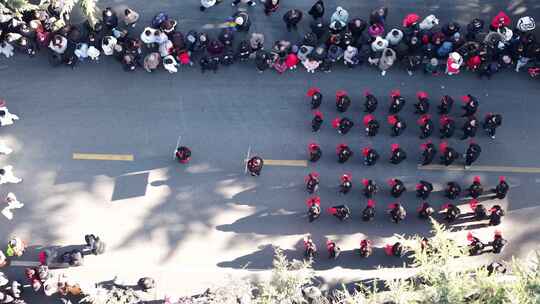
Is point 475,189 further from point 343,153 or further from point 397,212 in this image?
point 343,153

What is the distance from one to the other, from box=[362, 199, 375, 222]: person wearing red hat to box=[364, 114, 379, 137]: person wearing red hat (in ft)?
6.85

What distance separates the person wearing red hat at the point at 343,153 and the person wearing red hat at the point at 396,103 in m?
1.82

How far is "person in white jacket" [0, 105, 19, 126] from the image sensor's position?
65.9 ft

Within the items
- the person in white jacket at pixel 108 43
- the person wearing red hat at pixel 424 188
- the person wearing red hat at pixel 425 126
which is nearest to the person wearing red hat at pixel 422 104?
the person wearing red hat at pixel 425 126

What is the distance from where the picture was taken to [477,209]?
63.4 feet

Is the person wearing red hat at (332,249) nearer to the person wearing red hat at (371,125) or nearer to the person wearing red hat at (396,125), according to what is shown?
the person wearing red hat at (371,125)

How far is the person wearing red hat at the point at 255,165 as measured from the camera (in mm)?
19609

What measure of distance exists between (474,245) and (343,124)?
5.06 m

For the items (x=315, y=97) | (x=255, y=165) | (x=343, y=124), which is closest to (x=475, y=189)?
(x=343, y=124)

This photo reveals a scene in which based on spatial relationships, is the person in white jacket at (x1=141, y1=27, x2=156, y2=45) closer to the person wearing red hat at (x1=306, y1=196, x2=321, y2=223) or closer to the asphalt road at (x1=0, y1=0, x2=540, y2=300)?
the asphalt road at (x1=0, y1=0, x2=540, y2=300)

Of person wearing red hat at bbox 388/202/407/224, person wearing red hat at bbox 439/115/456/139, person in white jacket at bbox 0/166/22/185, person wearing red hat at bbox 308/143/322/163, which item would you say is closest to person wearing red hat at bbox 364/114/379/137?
person wearing red hat at bbox 308/143/322/163

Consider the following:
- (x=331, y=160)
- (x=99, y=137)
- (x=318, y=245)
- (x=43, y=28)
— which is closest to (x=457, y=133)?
(x=331, y=160)

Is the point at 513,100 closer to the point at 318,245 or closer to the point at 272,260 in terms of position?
the point at 318,245

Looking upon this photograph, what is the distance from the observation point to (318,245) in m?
19.6
